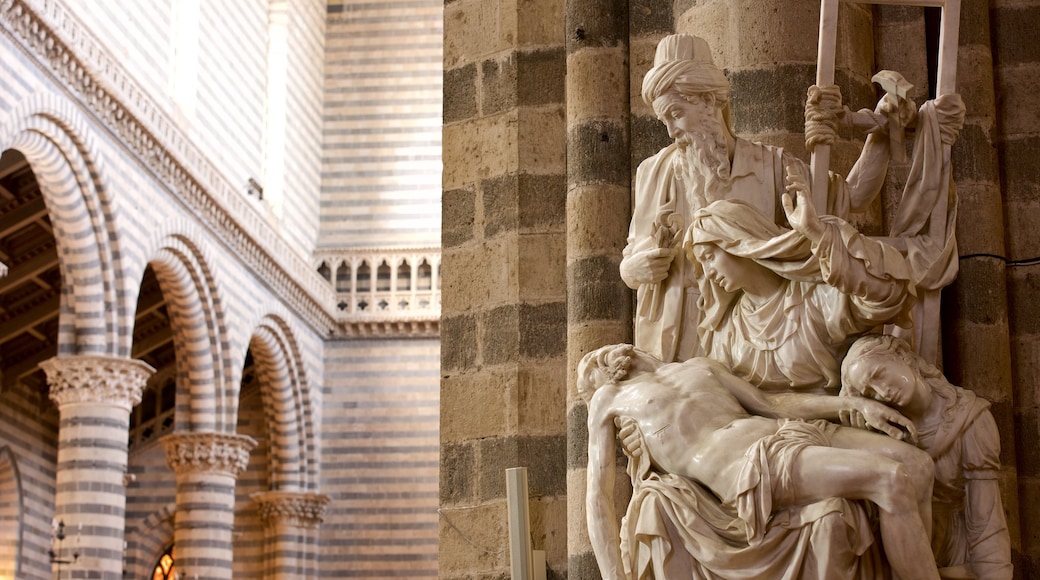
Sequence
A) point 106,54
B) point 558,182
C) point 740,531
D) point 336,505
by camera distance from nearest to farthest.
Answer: point 740,531 → point 558,182 → point 106,54 → point 336,505

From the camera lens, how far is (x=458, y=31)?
630 centimetres

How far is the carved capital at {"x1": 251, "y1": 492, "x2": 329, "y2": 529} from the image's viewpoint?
20953mm

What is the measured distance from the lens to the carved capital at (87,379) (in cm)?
1448

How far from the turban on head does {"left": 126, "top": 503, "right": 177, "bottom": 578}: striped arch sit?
19.6 metres

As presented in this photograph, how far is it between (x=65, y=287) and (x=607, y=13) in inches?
400

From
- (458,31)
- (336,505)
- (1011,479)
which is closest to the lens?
(1011,479)

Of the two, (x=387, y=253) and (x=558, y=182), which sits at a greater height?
(x=387, y=253)

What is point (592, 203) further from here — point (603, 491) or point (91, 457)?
point (91, 457)

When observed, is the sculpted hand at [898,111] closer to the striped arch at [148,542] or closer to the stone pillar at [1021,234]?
the stone pillar at [1021,234]

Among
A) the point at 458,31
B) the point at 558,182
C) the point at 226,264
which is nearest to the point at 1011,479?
the point at 558,182

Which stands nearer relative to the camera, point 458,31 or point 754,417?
point 754,417

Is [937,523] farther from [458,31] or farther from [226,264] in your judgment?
[226,264]

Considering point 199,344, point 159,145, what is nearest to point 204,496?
point 199,344

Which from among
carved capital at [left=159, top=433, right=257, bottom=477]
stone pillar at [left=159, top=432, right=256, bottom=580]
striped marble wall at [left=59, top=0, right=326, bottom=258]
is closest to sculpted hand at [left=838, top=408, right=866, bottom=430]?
striped marble wall at [left=59, top=0, right=326, bottom=258]
